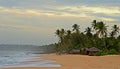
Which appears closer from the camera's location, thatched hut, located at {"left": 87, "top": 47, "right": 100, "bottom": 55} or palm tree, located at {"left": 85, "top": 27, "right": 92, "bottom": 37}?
thatched hut, located at {"left": 87, "top": 47, "right": 100, "bottom": 55}

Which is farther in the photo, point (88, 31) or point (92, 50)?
point (88, 31)

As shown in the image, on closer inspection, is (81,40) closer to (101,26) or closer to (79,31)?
(79,31)

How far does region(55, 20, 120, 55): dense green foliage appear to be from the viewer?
7228 cm

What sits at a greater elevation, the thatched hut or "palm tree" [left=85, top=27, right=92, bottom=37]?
"palm tree" [left=85, top=27, right=92, bottom=37]

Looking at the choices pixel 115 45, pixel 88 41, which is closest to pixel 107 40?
pixel 115 45

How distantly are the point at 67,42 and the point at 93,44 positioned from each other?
19106 millimetres

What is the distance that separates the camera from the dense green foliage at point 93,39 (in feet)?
237

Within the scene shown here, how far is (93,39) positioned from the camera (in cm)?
8375

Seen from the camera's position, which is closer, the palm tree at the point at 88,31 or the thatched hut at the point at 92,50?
the thatched hut at the point at 92,50

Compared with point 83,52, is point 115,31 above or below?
above

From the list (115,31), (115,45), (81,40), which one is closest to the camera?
(115,45)

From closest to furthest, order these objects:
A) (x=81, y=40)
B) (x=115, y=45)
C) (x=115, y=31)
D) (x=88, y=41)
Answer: (x=115, y=45), (x=115, y=31), (x=88, y=41), (x=81, y=40)

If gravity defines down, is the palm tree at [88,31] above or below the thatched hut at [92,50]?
above

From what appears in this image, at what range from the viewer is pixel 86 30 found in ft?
280
